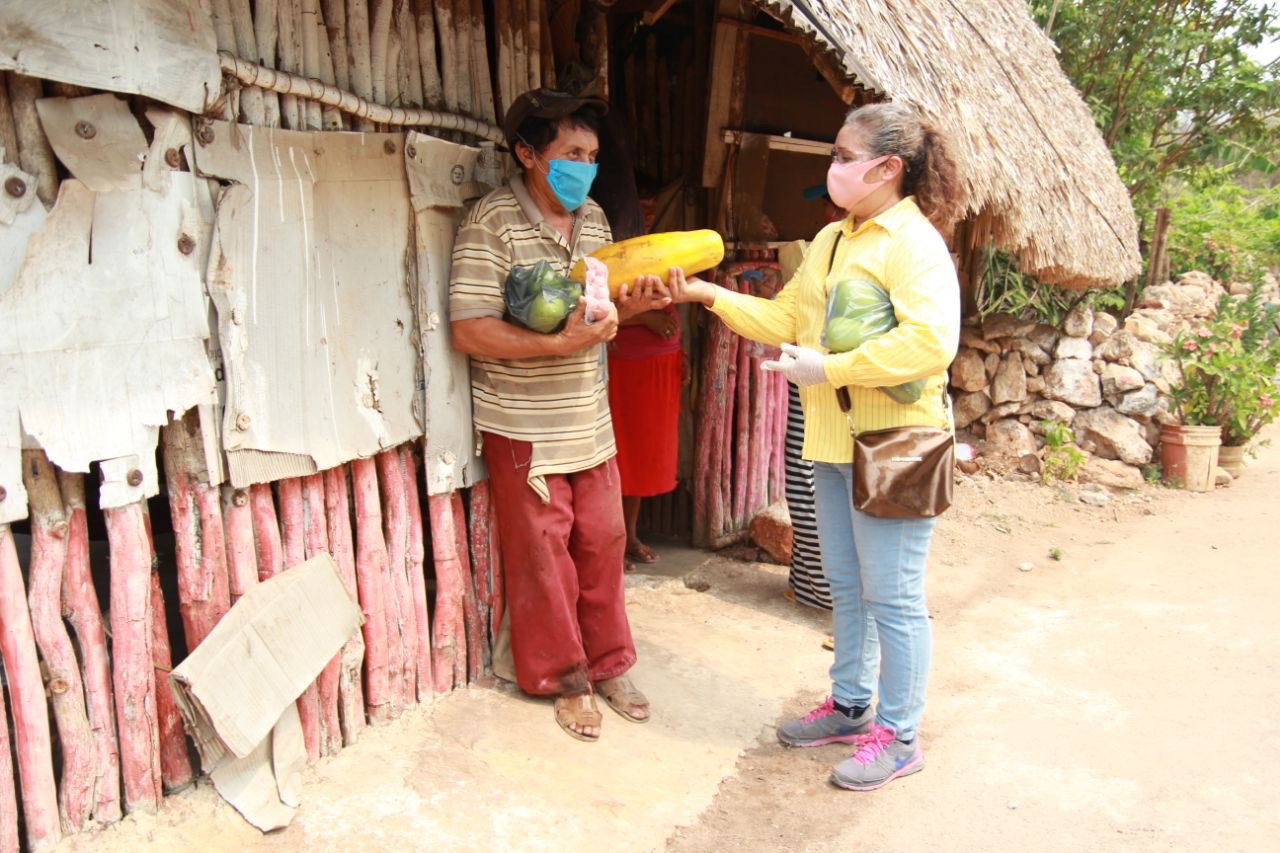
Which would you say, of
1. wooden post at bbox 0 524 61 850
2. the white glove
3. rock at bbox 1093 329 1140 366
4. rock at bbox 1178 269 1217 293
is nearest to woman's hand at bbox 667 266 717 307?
the white glove

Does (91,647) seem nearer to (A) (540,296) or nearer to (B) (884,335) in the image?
(A) (540,296)

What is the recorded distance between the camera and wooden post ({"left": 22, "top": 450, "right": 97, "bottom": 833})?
2.48m

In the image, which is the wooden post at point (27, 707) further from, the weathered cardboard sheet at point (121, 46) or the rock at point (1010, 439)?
the rock at point (1010, 439)

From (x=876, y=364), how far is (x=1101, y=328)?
657 cm

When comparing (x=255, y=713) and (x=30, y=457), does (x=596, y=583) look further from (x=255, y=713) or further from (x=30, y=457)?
(x=30, y=457)

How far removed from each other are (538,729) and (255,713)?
104 centimetres

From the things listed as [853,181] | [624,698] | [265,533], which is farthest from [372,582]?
[853,181]

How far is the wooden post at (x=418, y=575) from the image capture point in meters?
3.43

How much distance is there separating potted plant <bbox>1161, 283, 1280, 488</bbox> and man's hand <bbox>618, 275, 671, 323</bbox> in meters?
6.08

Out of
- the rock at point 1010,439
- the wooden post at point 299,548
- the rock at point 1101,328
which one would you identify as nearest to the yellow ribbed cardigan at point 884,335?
the wooden post at point 299,548

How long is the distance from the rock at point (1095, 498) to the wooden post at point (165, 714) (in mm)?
6588

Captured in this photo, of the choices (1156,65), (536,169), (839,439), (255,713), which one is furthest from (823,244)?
(1156,65)

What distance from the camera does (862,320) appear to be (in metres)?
2.92

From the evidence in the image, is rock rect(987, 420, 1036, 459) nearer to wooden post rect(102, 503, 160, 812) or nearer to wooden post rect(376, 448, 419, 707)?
wooden post rect(376, 448, 419, 707)
